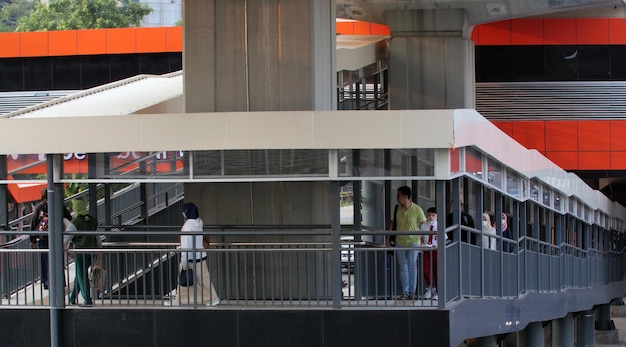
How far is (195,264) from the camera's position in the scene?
1369cm

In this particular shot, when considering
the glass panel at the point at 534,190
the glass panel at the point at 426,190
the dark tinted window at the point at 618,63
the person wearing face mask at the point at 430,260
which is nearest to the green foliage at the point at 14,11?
the dark tinted window at the point at 618,63

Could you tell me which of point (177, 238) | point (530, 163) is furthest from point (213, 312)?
point (530, 163)

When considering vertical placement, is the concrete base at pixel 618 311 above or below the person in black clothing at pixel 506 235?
below

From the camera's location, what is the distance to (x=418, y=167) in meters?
13.3

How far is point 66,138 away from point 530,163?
742cm

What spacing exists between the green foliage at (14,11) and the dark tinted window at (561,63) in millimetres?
120001

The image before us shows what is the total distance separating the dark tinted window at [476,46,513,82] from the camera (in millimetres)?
34062

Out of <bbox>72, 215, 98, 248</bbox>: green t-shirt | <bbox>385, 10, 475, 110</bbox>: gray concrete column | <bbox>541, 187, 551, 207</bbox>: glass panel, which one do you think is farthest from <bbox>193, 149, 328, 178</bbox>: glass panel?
<bbox>385, 10, 475, 110</bbox>: gray concrete column

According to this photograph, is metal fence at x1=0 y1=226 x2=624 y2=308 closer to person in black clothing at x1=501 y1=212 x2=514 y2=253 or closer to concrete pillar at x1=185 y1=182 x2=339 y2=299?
concrete pillar at x1=185 y1=182 x2=339 y2=299

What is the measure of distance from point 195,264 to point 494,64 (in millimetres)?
22022

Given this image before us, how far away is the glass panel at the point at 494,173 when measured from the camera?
605 inches

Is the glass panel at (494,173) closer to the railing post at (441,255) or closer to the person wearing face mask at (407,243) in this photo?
the person wearing face mask at (407,243)

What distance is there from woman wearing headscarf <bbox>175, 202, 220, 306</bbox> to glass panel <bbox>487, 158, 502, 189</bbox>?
4015mm

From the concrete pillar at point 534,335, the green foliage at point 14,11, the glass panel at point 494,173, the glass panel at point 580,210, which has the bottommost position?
the concrete pillar at point 534,335
